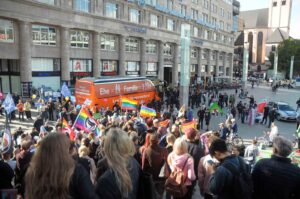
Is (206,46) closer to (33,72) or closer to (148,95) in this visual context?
(148,95)

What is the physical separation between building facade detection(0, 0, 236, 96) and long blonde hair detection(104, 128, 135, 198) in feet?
89.7

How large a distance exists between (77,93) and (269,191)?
21.7 m

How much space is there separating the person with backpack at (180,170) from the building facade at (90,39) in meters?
26.6

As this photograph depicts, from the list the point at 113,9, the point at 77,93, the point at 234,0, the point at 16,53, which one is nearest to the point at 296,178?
the point at 77,93

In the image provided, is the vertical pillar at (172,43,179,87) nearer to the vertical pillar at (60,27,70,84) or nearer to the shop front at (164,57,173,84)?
the shop front at (164,57,173,84)

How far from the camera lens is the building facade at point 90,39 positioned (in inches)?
1081

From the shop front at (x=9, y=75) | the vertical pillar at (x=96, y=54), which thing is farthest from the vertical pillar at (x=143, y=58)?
the shop front at (x=9, y=75)

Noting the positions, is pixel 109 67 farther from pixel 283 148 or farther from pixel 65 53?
pixel 283 148

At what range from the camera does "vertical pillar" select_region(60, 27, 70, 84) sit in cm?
3097

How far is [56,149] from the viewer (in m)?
2.60

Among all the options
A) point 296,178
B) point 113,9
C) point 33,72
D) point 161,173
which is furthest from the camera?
point 113,9

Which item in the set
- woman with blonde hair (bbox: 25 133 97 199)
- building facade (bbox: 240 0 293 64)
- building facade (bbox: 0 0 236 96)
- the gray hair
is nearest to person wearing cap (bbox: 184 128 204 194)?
the gray hair

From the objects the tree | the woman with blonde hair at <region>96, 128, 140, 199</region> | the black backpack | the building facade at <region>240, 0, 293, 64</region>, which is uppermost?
the building facade at <region>240, 0, 293, 64</region>

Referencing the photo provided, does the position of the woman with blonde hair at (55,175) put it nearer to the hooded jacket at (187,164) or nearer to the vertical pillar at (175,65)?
the hooded jacket at (187,164)
